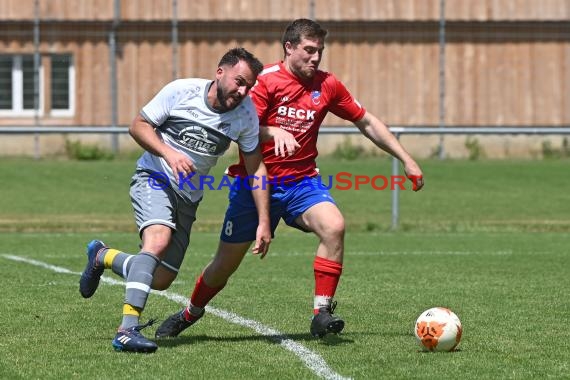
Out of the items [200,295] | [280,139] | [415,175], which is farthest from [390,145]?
[200,295]

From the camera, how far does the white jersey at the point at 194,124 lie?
300 inches

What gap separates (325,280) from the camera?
808cm

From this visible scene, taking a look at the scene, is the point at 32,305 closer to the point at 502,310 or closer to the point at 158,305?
the point at 158,305

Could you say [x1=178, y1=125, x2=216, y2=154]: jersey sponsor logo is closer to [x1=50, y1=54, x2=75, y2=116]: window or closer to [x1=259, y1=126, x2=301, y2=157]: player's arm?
[x1=259, y1=126, x2=301, y2=157]: player's arm

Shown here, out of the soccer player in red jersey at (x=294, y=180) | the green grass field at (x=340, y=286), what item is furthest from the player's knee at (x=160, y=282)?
the green grass field at (x=340, y=286)

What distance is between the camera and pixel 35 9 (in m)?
25.4

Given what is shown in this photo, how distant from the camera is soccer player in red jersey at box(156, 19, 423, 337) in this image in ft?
26.5

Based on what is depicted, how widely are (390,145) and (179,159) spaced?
1.81 meters

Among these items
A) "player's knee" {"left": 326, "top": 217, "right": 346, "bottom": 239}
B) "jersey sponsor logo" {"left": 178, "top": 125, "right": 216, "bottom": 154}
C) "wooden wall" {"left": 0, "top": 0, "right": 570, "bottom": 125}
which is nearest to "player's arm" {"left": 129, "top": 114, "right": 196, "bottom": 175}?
"jersey sponsor logo" {"left": 178, "top": 125, "right": 216, "bottom": 154}

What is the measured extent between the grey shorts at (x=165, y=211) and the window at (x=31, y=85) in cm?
1849

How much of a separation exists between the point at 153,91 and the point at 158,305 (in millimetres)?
16127

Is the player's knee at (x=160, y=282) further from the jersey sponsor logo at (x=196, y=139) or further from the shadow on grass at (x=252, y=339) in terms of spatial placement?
the jersey sponsor logo at (x=196, y=139)

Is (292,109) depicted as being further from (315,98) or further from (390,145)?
(390,145)

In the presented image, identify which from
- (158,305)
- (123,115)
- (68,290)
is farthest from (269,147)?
(123,115)
